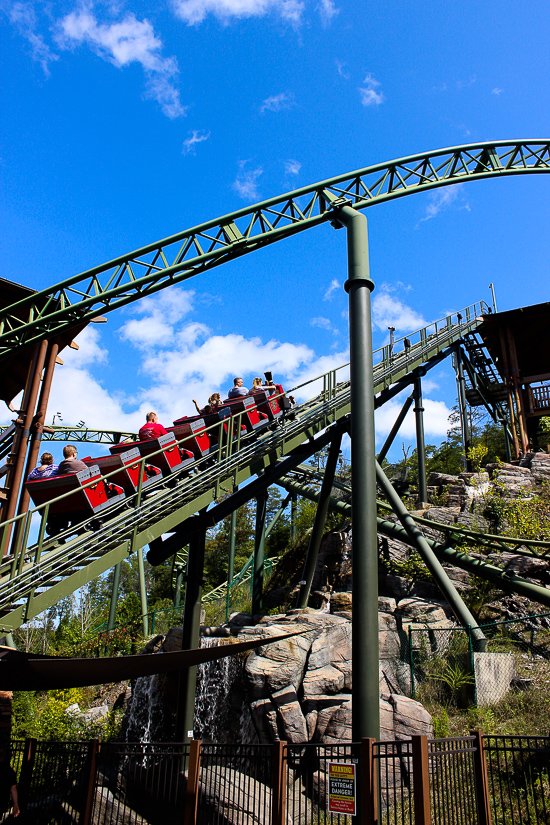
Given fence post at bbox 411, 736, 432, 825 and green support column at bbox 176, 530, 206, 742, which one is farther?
green support column at bbox 176, 530, 206, 742

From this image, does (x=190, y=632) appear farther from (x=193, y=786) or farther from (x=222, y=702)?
(x=193, y=786)

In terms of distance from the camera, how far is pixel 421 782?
5.49 metres

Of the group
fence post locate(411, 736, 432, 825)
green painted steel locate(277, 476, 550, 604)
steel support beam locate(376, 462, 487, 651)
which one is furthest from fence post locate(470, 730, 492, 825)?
green painted steel locate(277, 476, 550, 604)

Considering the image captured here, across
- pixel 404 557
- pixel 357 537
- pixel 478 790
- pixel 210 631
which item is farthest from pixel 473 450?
pixel 478 790

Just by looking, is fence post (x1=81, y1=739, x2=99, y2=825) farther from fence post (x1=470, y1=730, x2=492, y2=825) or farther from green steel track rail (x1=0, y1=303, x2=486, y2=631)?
fence post (x1=470, y1=730, x2=492, y2=825)

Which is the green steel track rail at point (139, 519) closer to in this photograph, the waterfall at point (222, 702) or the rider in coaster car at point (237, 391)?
the rider in coaster car at point (237, 391)

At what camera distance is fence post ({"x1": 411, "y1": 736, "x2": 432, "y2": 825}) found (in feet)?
17.8

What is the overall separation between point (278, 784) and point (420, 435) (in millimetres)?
15407

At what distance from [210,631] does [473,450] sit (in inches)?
599

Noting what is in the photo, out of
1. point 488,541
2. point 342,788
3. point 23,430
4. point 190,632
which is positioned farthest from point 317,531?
point 342,788

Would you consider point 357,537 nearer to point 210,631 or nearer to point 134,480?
point 134,480

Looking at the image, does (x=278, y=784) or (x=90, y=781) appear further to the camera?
(x=90, y=781)

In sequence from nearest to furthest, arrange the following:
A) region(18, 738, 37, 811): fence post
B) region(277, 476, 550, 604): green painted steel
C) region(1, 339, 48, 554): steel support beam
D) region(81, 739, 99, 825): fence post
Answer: region(81, 739, 99, 825): fence post
region(18, 738, 37, 811): fence post
region(1, 339, 48, 554): steel support beam
region(277, 476, 550, 604): green painted steel

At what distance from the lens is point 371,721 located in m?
7.41
